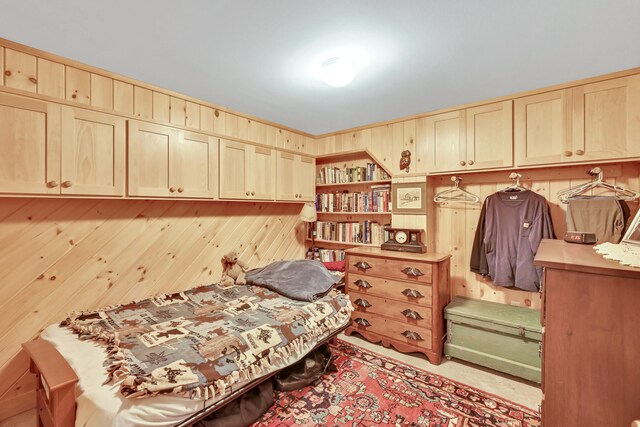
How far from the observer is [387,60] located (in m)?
1.96

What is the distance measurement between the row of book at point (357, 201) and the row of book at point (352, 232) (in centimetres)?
18

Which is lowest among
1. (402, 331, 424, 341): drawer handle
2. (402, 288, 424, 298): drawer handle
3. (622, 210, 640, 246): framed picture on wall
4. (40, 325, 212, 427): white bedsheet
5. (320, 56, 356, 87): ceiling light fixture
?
(402, 331, 424, 341): drawer handle

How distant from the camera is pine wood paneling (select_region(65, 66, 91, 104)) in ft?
6.61

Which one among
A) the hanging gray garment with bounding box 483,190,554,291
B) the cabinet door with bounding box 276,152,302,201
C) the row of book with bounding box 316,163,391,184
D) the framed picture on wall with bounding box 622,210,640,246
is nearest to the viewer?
the framed picture on wall with bounding box 622,210,640,246

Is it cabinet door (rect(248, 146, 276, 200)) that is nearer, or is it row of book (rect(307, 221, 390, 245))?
cabinet door (rect(248, 146, 276, 200))

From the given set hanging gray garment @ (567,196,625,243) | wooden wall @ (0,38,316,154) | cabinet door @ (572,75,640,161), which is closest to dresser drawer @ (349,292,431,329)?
hanging gray garment @ (567,196,625,243)

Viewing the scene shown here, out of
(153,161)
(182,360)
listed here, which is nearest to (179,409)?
(182,360)

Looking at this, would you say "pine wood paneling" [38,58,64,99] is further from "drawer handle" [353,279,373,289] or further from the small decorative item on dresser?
the small decorative item on dresser

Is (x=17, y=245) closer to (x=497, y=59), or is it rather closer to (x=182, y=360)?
(x=182, y=360)

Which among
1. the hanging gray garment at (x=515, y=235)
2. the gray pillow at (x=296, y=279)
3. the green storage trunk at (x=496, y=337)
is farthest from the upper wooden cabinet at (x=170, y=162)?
the hanging gray garment at (x=515, y=235)

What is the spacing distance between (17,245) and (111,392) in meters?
1.44

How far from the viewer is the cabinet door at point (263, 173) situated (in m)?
3.06

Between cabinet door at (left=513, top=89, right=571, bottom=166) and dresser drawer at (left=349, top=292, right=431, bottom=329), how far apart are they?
157 centimetres

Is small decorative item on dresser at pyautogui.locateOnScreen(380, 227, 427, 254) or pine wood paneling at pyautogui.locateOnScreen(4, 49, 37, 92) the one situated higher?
pine wood paneling at pyautogui.locateOnScreen(4, 49, 37, 92)
